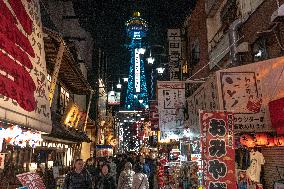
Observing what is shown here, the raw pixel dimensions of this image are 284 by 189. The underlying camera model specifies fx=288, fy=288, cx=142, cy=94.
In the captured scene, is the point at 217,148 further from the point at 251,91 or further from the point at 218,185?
the point at 251,91

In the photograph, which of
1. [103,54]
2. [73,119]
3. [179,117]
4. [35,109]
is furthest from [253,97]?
[103,54]

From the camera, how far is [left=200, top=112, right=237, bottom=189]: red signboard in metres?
8.01

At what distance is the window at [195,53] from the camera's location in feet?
77.4

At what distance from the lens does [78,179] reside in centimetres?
1006

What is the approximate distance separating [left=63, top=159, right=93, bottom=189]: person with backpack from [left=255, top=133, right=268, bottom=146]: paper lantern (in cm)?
699

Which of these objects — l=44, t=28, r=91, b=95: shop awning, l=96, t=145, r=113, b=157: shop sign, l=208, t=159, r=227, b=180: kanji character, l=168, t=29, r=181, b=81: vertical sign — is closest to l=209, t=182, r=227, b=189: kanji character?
l=208, t=159, r=227, b=180: kanji character

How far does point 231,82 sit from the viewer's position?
33.0ft

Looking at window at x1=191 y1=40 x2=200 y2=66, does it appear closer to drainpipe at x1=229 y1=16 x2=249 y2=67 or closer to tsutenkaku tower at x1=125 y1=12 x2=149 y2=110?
drainpipe at x1=229 y1=16 x2=249 y2=67

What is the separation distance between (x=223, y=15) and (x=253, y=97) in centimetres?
1055

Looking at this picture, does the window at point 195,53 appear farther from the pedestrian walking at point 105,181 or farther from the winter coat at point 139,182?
the pedestrian walking at point 105,181

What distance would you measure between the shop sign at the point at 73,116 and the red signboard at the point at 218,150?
453 inches

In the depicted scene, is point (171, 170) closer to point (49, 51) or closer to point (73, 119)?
point (73, 119)

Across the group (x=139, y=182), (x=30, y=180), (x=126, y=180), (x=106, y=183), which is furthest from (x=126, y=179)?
(x=30, y=180)

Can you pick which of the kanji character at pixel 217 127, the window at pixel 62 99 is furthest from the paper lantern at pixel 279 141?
the window at pixel 62 99
